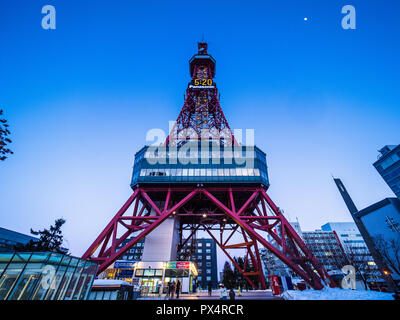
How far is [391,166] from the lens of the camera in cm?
3697

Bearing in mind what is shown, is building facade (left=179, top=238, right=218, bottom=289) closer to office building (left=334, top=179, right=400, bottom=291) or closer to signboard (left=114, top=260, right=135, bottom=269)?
signboard (left=114, top=260, right=135, bottom=269)

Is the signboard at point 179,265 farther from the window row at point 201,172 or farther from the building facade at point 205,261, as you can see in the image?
the building facade at point 205,261

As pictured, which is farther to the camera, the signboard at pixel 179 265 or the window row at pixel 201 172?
the window row at pixel 201 172

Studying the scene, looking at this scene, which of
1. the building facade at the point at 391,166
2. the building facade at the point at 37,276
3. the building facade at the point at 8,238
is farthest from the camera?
the building facade at the point at 8,238

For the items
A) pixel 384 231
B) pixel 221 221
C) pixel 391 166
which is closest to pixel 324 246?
pixel 384 231

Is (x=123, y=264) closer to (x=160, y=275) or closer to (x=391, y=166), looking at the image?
(x=160, y=275)

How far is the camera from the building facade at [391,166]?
35.6 metres

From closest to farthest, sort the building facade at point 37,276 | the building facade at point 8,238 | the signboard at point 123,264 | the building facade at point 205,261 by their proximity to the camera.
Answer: the building facade at point 37,276 → the signboard at point 123,264 → the building facade at point 8,238 → the building facade at point 205,261

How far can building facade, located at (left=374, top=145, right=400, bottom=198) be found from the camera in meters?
35.6

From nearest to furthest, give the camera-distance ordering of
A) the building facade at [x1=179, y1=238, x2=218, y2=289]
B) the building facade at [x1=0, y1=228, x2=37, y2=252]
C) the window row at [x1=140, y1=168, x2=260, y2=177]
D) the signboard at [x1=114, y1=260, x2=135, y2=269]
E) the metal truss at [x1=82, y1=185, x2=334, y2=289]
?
1. the metal truss at [x1=82, y1=185, x2=334, y2=289]
2. the window row at [x1=140, y1=168, x2=260, y2=177]
3. the signboard at [x1=114, y1=260, x2=135, y2=269]
4. the building facade at [x1=0, y1=228, x2=37, y2=252]
5. the building facade at [x1=179, y1=238, x2=218, y2=289]

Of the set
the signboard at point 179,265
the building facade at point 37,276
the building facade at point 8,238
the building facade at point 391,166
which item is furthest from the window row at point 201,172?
the building facade at point 8,238

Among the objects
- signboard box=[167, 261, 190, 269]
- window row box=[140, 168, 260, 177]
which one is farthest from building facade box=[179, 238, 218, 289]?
window row box=[140, 168, 260, 177]

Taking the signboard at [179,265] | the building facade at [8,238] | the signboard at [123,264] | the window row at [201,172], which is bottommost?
the signboard at [179,265]
